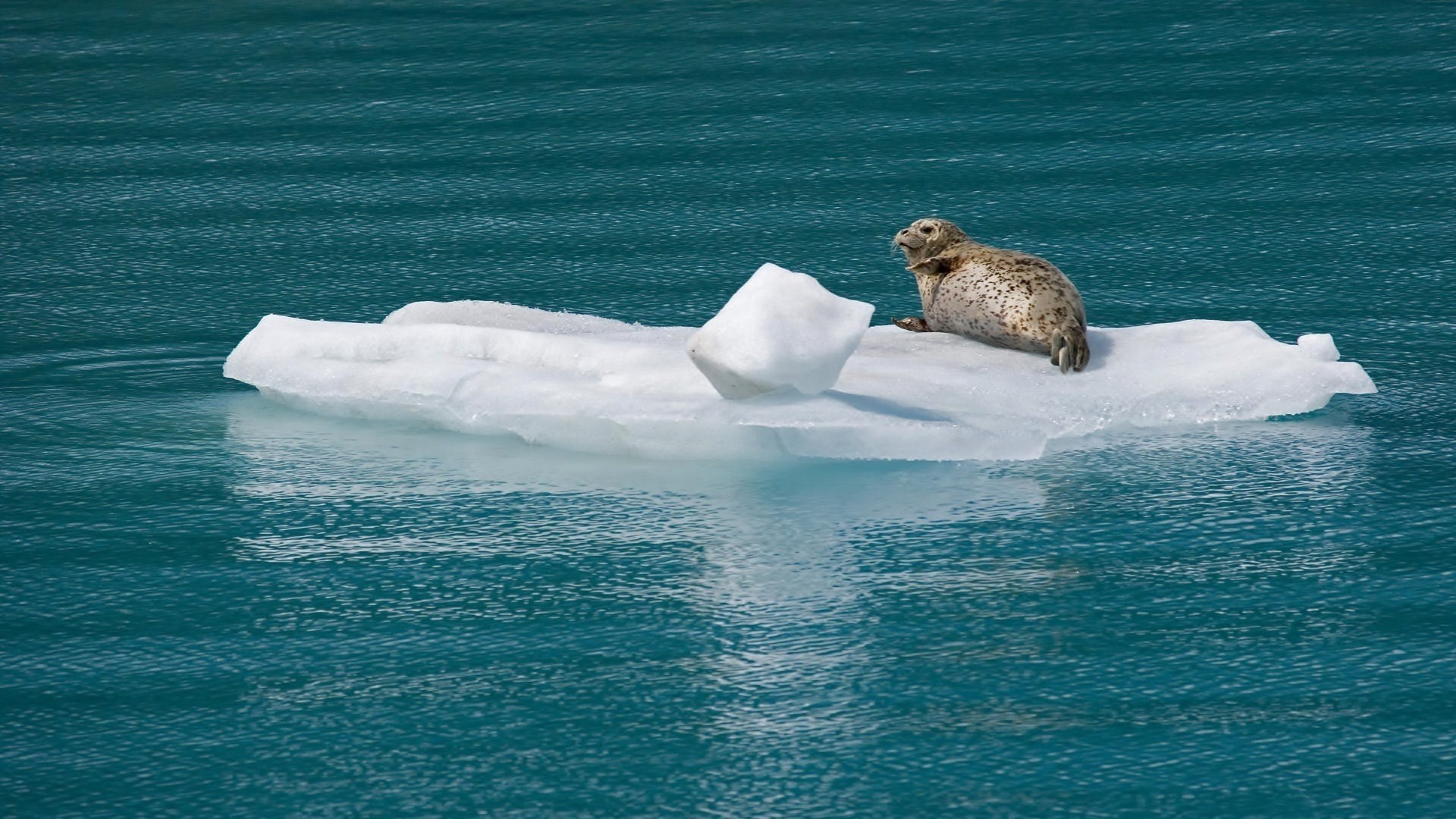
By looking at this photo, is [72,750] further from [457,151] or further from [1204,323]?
[457,151]

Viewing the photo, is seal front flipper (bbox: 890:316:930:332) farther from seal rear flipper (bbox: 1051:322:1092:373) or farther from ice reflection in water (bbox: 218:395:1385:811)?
ice reflection in water (bbox: 218:395:1385:811)

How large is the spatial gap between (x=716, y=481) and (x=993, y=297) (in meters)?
1.44

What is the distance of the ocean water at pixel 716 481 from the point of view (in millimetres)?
4008

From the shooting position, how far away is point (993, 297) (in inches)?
259

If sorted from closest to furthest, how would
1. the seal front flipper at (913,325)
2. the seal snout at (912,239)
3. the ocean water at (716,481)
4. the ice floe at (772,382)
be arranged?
the ocean water at (716,481) → the ice floe at (772,382) → the seal front flipper at (913,325) → the seal snout at (912,239)

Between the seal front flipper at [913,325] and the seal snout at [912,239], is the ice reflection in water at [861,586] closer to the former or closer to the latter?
the seal front flipper at [913,325]

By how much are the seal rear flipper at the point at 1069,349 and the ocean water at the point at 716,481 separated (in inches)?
21.9

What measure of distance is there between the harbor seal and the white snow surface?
63 mm

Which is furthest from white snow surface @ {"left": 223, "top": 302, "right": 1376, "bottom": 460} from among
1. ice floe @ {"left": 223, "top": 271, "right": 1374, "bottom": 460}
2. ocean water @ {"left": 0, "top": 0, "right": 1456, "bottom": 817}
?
ocean water @ {"left": 0, "top": 0, "right": 1456, "bottom": 817}

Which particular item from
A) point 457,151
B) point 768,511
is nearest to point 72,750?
point 768,511

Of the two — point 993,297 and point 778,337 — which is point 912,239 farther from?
point 778,337

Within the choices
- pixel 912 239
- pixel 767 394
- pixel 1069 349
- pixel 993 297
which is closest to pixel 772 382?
pixel 767 394

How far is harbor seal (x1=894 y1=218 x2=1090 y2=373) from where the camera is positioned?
252 inches

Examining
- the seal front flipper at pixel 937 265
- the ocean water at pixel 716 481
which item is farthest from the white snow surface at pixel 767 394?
the seal front flipper at pixel 937 265
